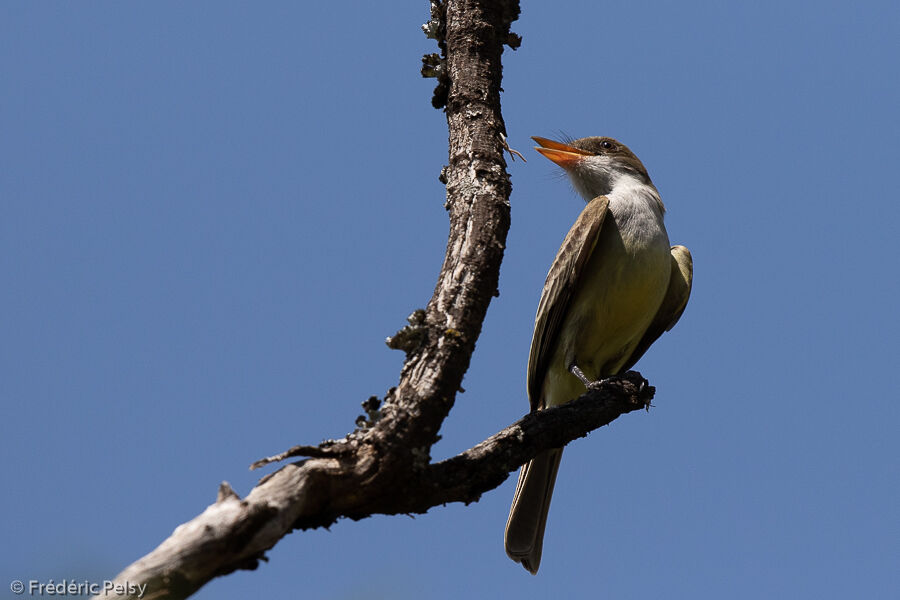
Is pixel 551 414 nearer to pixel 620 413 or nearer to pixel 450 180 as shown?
pixel 620 413

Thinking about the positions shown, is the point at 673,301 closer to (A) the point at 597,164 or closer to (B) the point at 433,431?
(A) the point at 597,164

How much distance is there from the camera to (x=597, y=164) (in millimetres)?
8648

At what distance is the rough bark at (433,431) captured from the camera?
11.7 ft

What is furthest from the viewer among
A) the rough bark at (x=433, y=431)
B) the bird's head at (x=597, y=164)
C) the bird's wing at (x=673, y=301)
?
the bird's head at (x=597, y=164)

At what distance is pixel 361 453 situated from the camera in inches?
168

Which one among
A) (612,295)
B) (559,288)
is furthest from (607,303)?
(559,288)

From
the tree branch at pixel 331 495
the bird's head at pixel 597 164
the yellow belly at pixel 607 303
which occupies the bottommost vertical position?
the tree branch at pixel 331 495

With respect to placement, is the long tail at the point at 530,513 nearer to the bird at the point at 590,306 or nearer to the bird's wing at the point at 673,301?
the bird at the point at 590,306

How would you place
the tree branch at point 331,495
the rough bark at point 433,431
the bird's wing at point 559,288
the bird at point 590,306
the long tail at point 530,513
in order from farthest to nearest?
the bird's wing at point 559,288, the bird at point 590,306, the long tail at point 530,513, the rough bark at point 433,431, the tree branch at point 331,495

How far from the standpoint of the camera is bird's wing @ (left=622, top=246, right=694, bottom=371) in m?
8.02

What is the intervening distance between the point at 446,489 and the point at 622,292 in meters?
3.13

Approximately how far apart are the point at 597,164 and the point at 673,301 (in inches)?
64.6

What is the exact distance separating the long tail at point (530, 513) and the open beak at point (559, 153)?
3.22 metres

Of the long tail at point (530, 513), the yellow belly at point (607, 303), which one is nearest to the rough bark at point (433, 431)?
the yellow belly at point (607, 303)
